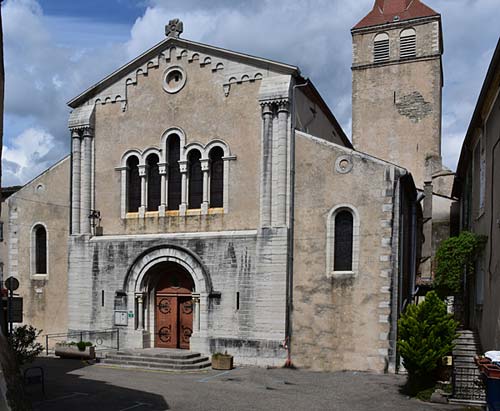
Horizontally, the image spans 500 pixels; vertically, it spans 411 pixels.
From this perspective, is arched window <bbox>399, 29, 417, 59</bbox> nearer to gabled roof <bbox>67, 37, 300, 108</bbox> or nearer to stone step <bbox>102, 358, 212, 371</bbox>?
gabled roof <bbox>67, 37, 300, 108</bbox>

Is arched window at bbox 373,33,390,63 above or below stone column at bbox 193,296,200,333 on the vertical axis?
above

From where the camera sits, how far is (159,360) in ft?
56.2

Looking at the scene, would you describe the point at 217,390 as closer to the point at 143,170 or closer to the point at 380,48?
the point at 143,170

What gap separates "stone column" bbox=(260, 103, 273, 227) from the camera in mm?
17672

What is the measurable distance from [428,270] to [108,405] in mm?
17602

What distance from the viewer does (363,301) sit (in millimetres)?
16500

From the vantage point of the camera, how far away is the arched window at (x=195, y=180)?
63.2 ft

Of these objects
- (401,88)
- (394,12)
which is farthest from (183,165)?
(394,12)

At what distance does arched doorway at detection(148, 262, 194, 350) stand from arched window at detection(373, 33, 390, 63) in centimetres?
1860

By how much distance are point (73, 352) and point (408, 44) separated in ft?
78.3

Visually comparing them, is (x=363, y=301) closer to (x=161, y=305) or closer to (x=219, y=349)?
(x=219, y=349)

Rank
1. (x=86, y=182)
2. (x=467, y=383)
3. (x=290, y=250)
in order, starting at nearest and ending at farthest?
(x=467, y=383)
(x=290, y=250)
(x=86, y=182)

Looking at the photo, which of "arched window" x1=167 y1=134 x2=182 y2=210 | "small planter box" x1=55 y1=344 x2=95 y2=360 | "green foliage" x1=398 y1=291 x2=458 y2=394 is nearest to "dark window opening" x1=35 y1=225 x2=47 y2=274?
"small planter box" x1=55 y1=344 x2=95 y2=360

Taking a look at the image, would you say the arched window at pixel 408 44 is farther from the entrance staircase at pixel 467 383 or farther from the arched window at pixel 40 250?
the arched window at pixel 40 250
